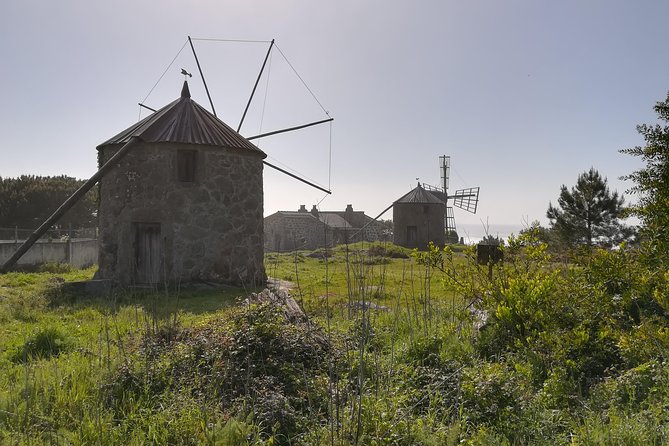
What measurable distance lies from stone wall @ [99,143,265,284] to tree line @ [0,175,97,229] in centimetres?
2330

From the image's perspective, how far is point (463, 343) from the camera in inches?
225

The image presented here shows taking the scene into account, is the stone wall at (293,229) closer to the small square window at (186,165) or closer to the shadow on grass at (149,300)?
the small square window at (186,165)

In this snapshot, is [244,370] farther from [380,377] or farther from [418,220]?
[418,220]

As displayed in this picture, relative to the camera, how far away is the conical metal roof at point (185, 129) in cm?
1295

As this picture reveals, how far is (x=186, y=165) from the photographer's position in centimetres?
1316

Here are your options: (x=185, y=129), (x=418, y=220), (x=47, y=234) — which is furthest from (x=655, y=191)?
(x=418, y=220)

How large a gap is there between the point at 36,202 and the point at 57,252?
20.8 m

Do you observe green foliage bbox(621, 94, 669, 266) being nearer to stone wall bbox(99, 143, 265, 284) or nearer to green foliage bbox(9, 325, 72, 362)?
green foliage bbox(9, 325, 72, 362)

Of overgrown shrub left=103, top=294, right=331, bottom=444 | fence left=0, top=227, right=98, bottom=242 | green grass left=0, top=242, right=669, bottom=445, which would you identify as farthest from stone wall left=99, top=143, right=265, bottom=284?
overgrown shrub left=103, top=294, right=331, bottom=444

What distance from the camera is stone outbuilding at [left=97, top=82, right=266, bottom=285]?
1274 centimetres

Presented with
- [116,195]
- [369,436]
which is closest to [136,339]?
[369,436]

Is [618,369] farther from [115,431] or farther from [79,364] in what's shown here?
[79,364]

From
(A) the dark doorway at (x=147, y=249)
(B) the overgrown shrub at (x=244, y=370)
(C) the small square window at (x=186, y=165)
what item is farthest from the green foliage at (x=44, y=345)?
(C) the small square window at (x=186, y=165)

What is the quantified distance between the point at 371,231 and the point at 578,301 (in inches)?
1677
